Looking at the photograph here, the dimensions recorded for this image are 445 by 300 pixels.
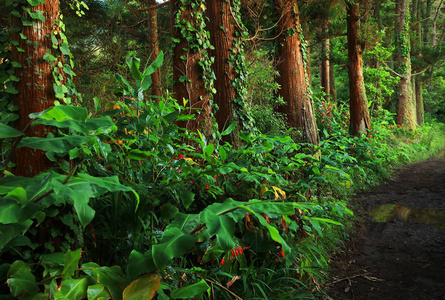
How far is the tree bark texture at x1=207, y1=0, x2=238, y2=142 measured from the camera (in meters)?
4.54

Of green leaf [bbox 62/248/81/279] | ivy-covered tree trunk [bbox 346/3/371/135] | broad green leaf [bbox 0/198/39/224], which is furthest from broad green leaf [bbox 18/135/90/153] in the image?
ivy-covered tree trunk [bbox 346/3/371/135]

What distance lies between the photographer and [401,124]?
42.0 feet

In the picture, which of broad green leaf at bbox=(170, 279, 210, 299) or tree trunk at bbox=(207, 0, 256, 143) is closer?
broad green leaf at bbox=(170, 279, 210, 299)

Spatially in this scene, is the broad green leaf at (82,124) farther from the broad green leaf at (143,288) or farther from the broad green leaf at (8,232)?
the broad green leaf at (143,288)

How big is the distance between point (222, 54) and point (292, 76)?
2187mm

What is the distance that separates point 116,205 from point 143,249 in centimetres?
33

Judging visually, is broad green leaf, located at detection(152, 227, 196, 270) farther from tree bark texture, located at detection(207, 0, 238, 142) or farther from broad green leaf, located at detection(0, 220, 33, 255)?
tree bark texture, located at detection(207, 0, 238, 142)

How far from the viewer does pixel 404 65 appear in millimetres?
12531

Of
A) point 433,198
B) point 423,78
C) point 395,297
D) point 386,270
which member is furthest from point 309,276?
point 423,78

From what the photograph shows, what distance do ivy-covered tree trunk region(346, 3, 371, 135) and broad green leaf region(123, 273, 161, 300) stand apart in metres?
8.98

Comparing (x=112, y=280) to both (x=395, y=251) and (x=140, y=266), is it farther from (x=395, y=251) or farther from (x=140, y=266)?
(x=395, y=251)

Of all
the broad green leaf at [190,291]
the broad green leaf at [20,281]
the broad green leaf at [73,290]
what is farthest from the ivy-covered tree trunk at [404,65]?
the broad green leaf at [20,281]

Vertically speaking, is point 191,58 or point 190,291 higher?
point 191,58

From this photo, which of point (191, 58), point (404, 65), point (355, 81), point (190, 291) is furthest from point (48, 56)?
point (404, 65)
